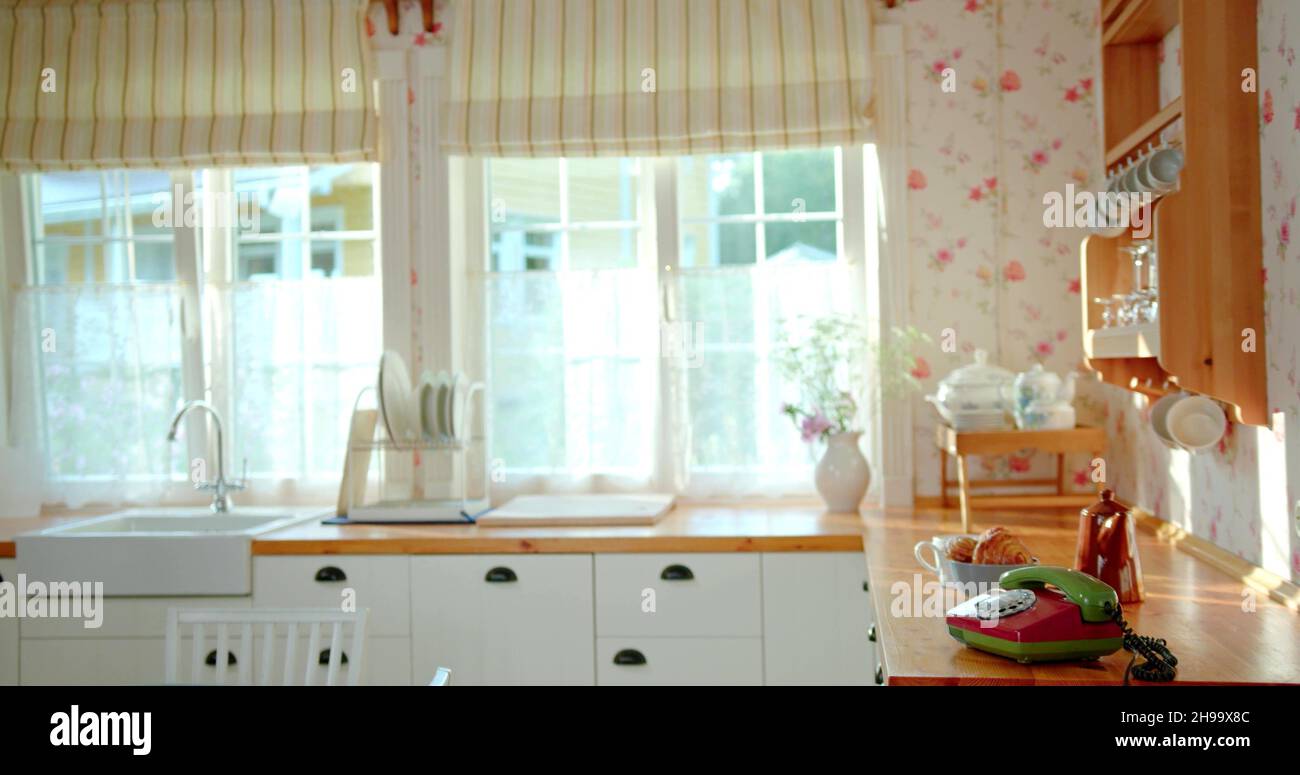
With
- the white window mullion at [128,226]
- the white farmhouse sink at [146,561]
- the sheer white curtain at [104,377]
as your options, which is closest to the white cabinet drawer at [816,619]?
the white farmhouse sink at [146,561]

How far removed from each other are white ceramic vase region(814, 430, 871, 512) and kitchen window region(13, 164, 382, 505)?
1508 mm

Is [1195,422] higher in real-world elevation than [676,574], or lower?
higher

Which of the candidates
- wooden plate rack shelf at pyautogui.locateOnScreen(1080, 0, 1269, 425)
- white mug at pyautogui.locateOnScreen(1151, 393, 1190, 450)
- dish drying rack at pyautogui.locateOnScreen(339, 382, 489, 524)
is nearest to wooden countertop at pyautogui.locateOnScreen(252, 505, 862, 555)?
dish drying rack at pyautogui.locateOnScreen(339, 382, 489, 524)

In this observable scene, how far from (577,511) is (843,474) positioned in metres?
0.77

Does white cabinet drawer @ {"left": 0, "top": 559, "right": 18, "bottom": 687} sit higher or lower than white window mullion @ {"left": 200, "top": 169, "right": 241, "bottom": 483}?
lower

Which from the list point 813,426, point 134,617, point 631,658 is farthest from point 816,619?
point 134,617

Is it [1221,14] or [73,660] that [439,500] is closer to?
[73,660]

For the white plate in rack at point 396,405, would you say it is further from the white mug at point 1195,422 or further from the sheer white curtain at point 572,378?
the white mug at point 1195,422

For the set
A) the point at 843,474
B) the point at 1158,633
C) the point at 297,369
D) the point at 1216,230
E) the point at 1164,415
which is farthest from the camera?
the point at 297,369

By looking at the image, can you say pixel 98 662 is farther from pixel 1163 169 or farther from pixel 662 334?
pixel 1163 169

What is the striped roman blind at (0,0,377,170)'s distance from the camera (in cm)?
383

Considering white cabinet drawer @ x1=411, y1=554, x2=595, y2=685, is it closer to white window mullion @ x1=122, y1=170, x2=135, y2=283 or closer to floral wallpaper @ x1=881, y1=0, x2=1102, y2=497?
floral wallpaper @ x1=881, y1=0, x2=1102, y2=497

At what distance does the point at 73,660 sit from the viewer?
327cm

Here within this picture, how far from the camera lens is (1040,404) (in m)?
3.24
